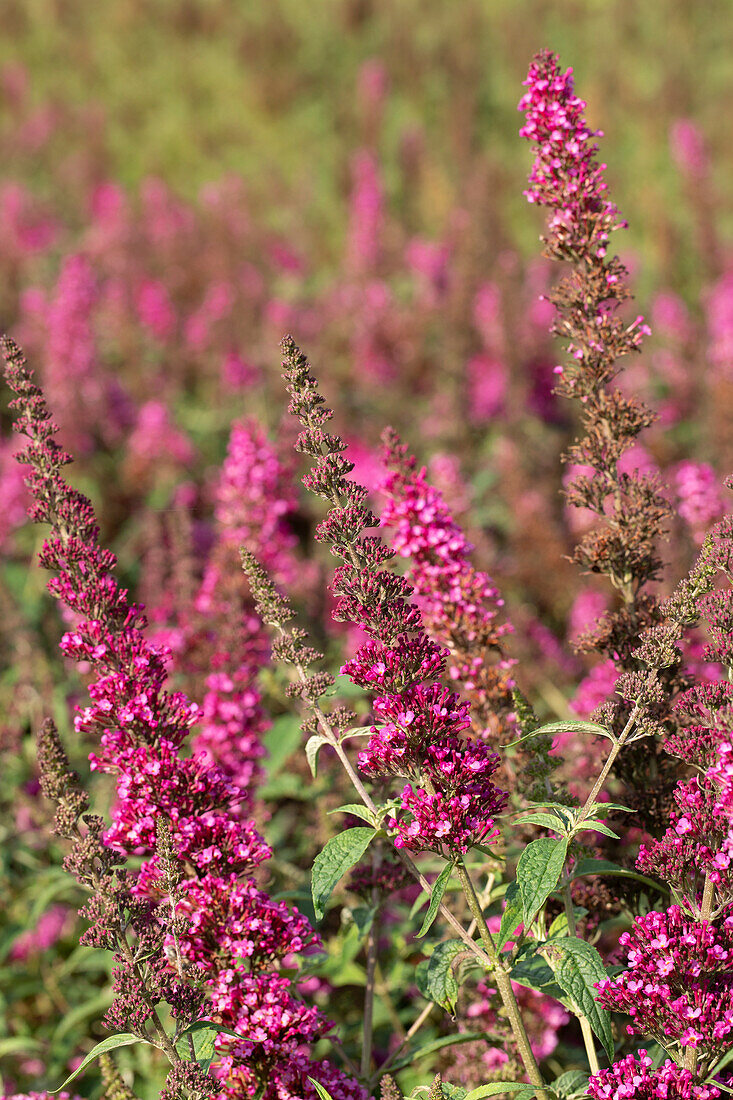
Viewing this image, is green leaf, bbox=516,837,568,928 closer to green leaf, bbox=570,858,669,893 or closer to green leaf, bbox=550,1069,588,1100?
green leaf, bbox=570,858,669,893

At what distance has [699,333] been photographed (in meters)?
10.4

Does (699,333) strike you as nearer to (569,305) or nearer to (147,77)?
(569,305)

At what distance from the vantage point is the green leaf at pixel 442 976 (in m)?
2.60

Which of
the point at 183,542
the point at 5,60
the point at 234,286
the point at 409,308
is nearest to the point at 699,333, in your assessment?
the point at 409,308

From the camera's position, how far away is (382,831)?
270 cm

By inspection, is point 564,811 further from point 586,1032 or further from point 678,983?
point 586,1032

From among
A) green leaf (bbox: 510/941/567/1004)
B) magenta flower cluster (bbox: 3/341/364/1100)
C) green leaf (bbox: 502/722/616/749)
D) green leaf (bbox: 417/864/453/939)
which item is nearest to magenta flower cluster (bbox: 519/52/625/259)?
green leaf (bbox: 502/722/616/749)

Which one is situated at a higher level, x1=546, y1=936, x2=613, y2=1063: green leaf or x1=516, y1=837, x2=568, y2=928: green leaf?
x1=516, y1=837, x2=568, y2=928: green leaf

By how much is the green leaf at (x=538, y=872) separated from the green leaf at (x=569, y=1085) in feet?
2.24

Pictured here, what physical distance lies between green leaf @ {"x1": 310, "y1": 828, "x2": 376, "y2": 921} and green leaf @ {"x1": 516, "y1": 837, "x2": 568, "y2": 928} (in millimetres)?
363

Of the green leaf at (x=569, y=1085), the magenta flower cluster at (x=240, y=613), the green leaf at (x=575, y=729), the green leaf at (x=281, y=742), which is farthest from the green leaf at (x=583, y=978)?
the green leaf at (x=281, y=742)

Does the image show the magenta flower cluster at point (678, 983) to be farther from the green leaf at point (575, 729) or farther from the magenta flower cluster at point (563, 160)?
the magenta flower cluster at point (563, 160)

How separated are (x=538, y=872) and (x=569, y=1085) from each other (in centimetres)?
76

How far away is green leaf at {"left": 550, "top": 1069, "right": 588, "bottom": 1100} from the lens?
2777 mm
